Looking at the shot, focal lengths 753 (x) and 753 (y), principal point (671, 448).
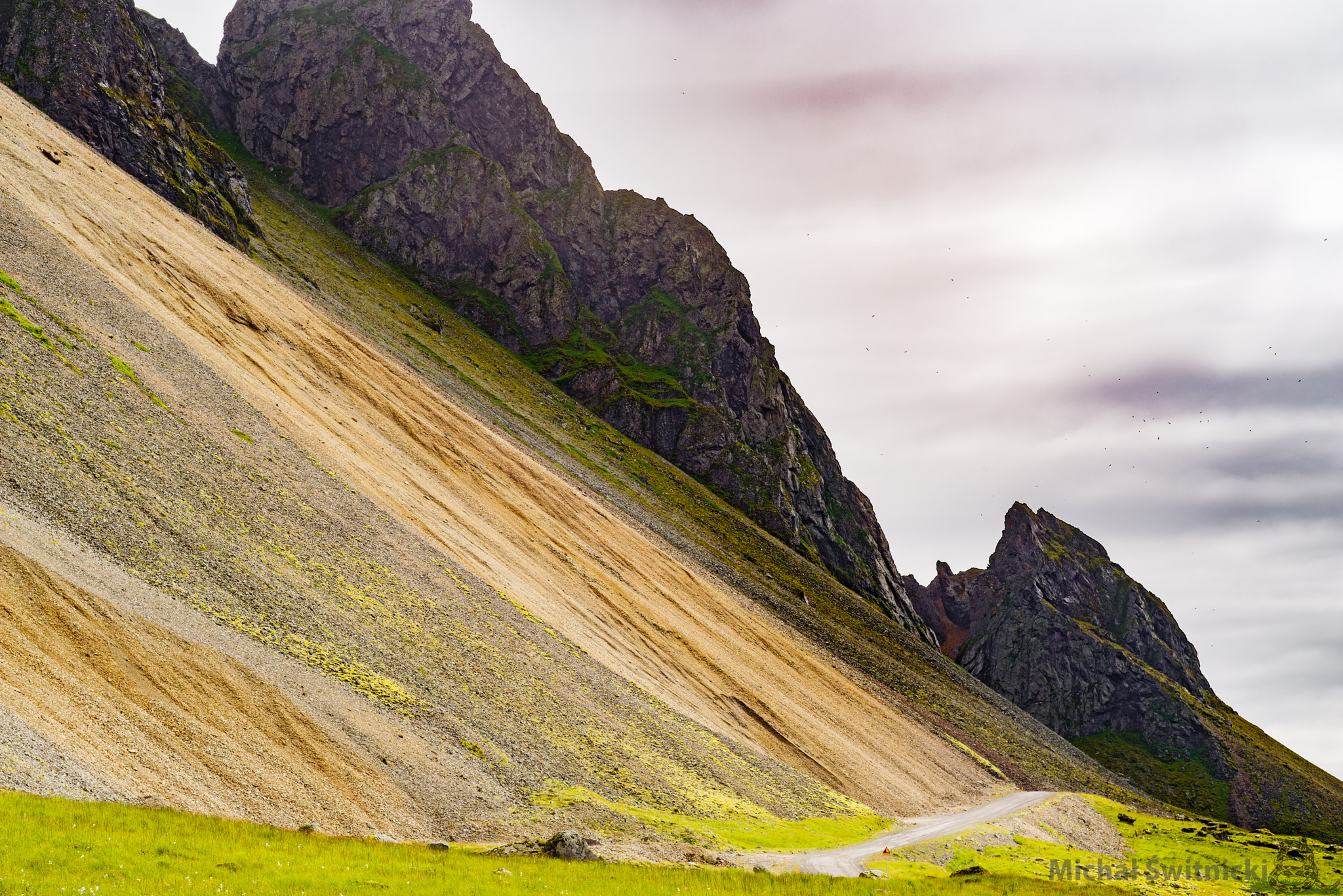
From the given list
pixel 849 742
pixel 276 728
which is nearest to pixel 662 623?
pixel 849 742

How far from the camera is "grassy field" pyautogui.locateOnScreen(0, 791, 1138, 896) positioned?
52.9 feet

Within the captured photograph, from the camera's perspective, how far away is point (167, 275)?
62312mm

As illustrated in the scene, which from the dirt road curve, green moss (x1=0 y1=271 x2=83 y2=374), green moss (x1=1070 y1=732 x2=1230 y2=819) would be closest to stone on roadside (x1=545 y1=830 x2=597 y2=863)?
the dirt road curve

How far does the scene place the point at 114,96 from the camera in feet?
352

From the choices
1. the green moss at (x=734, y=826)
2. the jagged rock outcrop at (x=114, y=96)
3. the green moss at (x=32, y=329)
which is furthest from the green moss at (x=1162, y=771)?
the jagged rock outcrop at (x=114, y=96)

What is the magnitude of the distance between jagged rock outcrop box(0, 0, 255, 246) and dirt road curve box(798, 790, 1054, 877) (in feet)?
349

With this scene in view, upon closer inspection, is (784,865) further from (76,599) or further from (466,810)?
(76,599)

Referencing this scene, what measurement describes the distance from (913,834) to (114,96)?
134890 mm

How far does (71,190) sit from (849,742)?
8314cm

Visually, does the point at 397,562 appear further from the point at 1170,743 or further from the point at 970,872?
the point at 1170,743

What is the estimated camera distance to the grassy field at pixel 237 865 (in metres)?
16.1

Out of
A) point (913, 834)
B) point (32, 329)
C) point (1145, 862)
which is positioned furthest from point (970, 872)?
point (32, 329)

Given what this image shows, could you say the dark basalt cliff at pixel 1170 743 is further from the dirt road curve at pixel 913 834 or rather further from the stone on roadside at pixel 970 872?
the stone on roadside at pixel 970 872

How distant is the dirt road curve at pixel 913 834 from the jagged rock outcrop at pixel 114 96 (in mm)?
106275
